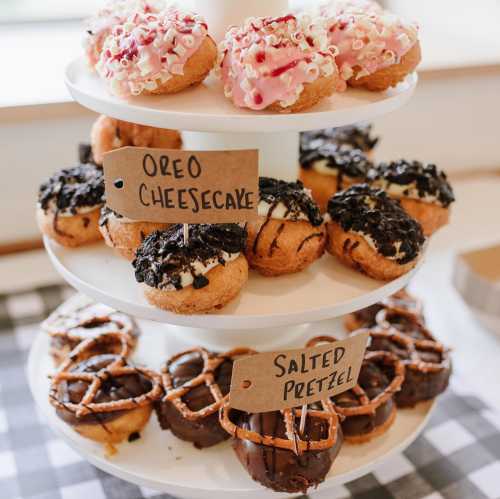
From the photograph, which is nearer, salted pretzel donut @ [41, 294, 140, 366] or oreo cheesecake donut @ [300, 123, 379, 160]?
salted pretzel donut @ [41, 294, 140, 366]

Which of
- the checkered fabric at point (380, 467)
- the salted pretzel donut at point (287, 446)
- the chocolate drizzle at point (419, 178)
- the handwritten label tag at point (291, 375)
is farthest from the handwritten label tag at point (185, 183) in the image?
the checkered fabric at point (380, 467)

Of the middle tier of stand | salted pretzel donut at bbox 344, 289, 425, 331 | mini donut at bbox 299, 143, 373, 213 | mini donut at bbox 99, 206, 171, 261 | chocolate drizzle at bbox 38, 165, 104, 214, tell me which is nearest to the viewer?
the middle tier of stand

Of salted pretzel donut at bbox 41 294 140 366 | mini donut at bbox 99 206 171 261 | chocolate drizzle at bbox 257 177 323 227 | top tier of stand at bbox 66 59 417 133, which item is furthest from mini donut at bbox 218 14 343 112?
salted pretzel donut at bbox 41 294 140 366

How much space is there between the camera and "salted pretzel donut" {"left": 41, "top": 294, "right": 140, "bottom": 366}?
1.29 metres

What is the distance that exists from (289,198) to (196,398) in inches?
15.8

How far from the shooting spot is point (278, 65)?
2.84ft

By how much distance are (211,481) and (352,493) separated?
342 millimetres

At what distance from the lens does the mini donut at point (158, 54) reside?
89cm

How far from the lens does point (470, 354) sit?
1.66 m

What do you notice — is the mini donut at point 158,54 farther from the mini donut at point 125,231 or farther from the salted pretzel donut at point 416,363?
the salted pretzel donut at point 416,363

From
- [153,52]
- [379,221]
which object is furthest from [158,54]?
[379,221]

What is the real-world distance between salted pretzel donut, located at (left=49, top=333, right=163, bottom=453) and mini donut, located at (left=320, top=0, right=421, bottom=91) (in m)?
0.66

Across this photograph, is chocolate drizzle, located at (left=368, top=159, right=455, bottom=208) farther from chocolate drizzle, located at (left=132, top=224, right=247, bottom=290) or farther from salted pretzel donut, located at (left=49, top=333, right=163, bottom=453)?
salted pretzel donut, located at (left=49, top=333, right=163, bottom=453)

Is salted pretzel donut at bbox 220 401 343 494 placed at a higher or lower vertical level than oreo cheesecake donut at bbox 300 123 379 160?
lower
